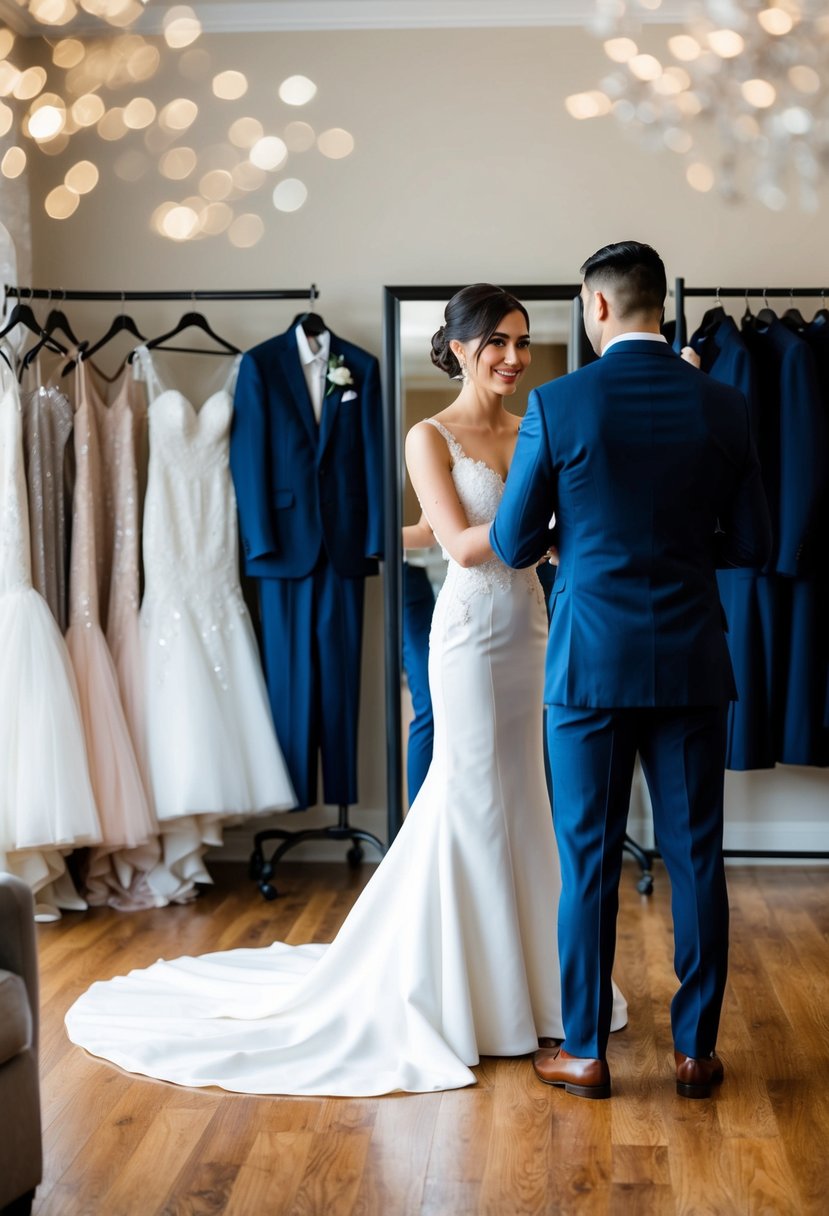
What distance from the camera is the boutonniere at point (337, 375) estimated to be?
419cm

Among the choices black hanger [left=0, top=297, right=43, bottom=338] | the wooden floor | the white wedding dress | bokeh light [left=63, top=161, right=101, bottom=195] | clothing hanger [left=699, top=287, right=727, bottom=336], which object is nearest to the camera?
the wooden floor

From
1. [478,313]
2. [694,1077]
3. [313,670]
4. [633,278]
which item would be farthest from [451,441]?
[313,670]

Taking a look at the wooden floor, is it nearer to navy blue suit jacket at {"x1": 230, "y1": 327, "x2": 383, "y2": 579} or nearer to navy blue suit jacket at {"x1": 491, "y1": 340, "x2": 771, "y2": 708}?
navy blue suit jacket at {"x1": 491, "y1": 340, "x2": 771, "y2": 708}

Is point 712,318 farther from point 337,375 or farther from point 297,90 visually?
point 297,90

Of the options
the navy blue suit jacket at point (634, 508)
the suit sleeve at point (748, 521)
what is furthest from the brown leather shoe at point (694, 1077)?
the suit sleeve at point (748, 521)

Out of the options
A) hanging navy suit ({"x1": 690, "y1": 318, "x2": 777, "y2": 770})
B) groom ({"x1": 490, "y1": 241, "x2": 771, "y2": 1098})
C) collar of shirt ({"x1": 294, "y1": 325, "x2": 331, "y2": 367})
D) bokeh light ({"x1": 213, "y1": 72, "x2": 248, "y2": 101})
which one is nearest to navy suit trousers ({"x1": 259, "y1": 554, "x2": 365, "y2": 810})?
collar of shirt ({"x1": 294, "y1": 325, "x2": 331, "y2": 367})

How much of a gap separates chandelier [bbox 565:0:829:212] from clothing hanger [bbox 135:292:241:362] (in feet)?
4.85

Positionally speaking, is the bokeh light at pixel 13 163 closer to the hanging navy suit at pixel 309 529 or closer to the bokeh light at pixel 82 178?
the bokeh light at pixel 82 178

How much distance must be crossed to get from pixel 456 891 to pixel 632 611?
2.56 ft

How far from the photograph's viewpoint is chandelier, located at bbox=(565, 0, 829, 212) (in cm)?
438

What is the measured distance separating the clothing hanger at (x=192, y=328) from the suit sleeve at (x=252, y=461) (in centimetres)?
17

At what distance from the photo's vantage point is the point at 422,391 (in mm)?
4180

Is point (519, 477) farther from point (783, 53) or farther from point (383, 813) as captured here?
point (783, 53)

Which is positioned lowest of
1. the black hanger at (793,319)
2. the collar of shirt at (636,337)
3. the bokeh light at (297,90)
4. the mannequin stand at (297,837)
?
the mannequin stand at (297,837)
